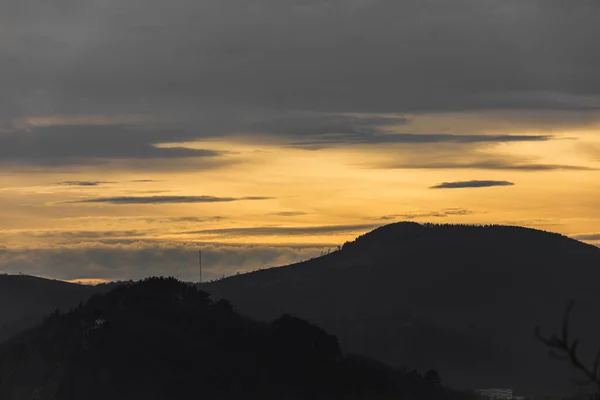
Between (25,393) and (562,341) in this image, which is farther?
(25,393)

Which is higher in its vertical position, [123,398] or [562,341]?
[562,341]

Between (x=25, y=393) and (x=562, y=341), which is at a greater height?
(x=562, y=341)

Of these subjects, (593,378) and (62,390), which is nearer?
(593,378)

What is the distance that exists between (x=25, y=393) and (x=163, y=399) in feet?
77.0

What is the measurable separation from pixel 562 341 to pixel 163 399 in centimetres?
18491

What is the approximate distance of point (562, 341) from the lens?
781 inches

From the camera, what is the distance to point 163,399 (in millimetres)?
199875

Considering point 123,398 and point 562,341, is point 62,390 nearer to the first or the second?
point 123,398

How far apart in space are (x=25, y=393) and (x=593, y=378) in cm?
18861

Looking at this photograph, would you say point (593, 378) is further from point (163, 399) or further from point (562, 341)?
point (163, 399)

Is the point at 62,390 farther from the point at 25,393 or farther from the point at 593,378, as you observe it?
the point at 593,378

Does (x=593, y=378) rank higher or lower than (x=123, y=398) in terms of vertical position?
higher

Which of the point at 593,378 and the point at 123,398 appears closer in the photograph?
the point at 593,378

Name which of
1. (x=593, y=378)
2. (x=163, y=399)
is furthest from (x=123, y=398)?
(x=593, y=378)
